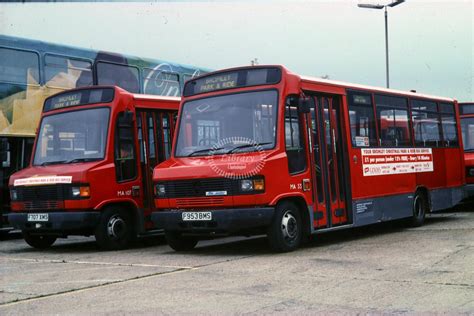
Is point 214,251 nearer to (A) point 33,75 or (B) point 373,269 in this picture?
(B) point 373,269

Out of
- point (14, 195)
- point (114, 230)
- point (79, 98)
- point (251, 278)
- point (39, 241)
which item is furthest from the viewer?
point (39, 241)

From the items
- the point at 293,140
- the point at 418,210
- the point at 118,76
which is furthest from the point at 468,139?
the point at 293,140

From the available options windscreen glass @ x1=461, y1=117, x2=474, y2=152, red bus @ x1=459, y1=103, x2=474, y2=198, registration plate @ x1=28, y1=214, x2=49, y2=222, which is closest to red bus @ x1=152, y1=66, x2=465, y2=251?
registration plate @ x1=28, y1=214, x2=49, y2=222

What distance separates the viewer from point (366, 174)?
13.7 metres

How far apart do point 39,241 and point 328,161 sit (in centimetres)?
576

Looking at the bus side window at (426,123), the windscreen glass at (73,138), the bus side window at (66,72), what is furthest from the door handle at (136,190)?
the bus side window at (426,123)

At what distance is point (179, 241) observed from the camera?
12.4 meters

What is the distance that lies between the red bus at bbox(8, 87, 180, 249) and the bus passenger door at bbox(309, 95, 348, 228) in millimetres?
3322

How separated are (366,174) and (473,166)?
7979 mm

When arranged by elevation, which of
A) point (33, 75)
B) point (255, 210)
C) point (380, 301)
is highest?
point (33, 75)

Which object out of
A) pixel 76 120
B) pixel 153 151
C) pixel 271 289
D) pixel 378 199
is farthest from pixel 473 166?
pixel 271 289

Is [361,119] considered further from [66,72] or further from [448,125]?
[66,72]

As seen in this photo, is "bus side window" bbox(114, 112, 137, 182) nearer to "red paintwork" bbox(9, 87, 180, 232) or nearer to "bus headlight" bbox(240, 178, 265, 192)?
"red paintwork" bbox(9, 87, 180, 232)

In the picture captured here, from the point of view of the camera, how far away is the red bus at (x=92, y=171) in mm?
12656
